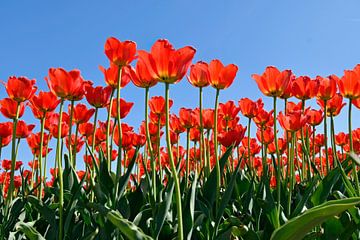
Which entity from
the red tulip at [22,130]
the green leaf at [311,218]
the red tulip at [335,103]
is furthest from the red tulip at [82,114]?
the green leaf at [311,218]

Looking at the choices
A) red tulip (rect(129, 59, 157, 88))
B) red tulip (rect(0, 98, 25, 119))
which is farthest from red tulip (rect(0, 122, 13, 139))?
red tulip (rect(129, 59, 157, 88))

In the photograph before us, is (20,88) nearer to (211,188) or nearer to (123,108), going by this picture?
(123,108)

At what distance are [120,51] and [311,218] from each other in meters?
1.31

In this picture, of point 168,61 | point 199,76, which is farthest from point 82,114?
point 168,61

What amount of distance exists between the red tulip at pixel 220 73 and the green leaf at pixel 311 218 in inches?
43.2

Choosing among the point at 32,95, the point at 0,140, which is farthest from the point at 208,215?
the point at 0,140

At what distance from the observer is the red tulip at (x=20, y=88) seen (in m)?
3.20

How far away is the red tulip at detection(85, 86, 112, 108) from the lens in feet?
10.1

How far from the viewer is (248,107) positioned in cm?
398

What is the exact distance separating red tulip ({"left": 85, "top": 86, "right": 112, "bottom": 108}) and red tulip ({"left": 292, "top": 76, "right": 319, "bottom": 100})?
137 centimetres

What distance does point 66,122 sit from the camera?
14.0 ft

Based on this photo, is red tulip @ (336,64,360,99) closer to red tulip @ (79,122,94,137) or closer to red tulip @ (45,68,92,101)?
red tulip @ (45,68,92,101)

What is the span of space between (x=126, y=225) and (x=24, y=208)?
6.46 feet

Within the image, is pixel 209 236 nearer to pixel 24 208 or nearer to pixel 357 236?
pixel 357 236
